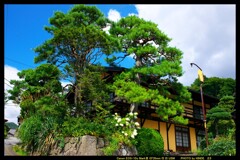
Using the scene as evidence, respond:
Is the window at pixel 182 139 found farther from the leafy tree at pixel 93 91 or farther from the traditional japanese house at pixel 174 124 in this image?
the leafy tree at pixel 93 91

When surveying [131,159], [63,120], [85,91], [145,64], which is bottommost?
[131,159]

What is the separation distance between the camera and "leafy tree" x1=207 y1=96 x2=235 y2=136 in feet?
66.2

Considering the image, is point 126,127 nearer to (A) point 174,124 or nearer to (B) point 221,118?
Answer: (A) point 174,124

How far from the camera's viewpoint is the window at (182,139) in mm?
20859

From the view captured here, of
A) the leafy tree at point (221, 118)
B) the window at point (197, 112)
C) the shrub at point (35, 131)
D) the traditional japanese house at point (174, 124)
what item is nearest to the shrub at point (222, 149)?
the traditional japanese house at point (174, 124)

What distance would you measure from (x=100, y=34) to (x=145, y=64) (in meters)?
3.47

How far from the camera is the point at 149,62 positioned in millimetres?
16109

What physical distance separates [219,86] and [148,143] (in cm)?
1922

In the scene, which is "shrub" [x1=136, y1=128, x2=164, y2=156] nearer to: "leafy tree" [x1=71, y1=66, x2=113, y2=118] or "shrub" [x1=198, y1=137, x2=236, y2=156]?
"leafy tree" [x1=71, y1=66, x2=113, y2=118]
